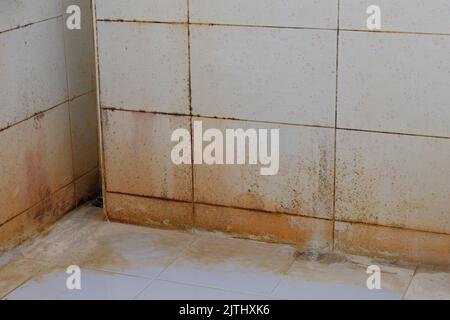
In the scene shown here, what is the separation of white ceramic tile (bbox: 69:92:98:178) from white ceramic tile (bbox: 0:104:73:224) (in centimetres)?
6

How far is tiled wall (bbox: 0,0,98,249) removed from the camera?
3.59m

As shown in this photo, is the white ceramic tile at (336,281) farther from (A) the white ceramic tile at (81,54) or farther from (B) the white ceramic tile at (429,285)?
(A) the white ceramic tile at (81,54)

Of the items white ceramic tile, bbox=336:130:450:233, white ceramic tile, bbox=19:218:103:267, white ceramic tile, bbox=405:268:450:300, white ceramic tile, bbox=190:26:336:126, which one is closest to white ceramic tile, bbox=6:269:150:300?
white ceramic tile, bbox=19:218:103:267

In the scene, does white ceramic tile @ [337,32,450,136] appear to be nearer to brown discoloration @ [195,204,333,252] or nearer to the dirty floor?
brown discoloration @ [195,204,333,252]

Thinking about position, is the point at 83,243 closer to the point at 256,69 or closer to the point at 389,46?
the point at 256,69

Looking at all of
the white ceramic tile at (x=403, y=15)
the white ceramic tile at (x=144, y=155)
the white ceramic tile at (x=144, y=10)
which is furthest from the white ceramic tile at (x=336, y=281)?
the white ceramic tile at (x=144, y=10)

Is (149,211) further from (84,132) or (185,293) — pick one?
(185,293)

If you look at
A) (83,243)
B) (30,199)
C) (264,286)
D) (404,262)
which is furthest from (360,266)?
(30,199)

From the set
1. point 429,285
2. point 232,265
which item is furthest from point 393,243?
point 232,265

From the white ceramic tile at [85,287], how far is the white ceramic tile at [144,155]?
57 centimetres

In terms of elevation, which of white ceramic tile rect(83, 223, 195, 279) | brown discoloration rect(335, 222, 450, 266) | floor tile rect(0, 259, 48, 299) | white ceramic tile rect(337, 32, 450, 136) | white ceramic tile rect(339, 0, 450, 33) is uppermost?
white ceramic tile rect(339, 0, 450, 33)

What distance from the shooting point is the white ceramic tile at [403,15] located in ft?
10.2

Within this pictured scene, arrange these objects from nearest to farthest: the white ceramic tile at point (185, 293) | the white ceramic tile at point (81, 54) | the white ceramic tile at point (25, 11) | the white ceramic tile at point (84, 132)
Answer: the white ceramic tile at point (185, 293), the white ceramic tile at point (25, 11), the white ceramic tile at point (81, 54), the white ceramic tile at point (84, 132)

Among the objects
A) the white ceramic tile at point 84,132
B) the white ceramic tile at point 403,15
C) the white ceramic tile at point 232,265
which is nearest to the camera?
the white ceramic tile at point 403,15
